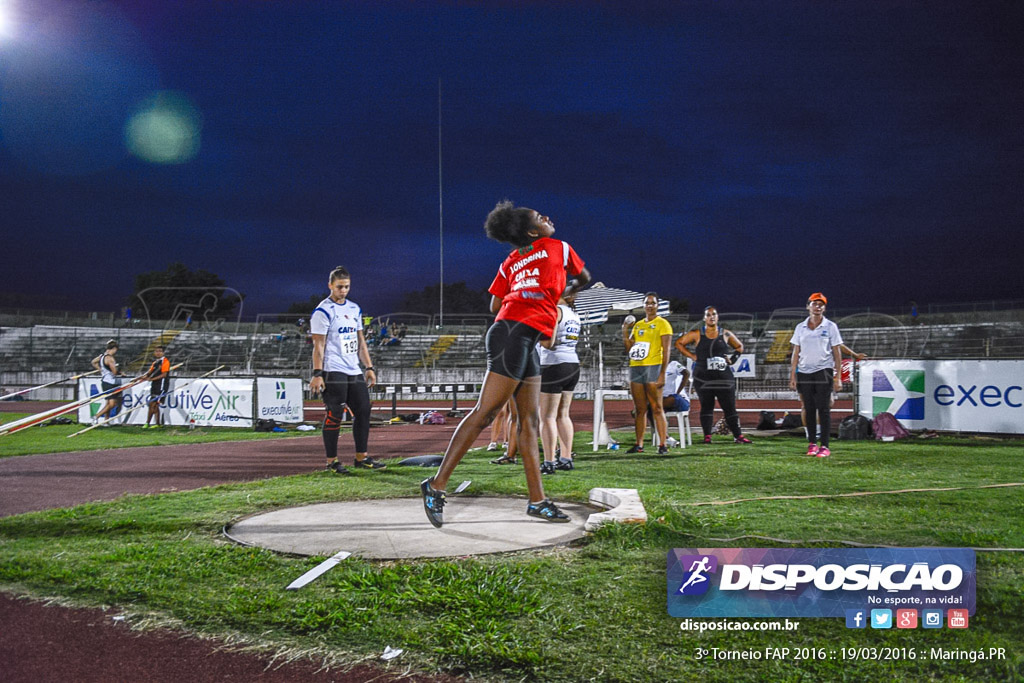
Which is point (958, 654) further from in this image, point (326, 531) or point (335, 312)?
point (335, 312)

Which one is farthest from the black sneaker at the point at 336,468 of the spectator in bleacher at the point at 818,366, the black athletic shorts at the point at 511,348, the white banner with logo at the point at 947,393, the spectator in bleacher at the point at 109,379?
the spectator in bleacher at the point at 109,379

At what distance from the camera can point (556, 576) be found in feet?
10.2

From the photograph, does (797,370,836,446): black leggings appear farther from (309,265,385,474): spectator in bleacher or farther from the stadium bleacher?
the stadium bleacher

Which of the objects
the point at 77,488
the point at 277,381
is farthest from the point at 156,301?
the point at 77,488

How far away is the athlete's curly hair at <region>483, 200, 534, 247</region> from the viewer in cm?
427

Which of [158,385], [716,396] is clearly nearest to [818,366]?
[716,396]

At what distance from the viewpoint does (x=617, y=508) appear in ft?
13.8

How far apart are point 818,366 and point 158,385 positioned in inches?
543

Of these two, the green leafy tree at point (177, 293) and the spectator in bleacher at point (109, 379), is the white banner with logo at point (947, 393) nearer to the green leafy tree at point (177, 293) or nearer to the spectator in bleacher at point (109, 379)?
the spectator in bleacher at point (109, 379)

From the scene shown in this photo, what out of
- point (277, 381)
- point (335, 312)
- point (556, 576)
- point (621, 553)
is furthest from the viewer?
point (277, 381)

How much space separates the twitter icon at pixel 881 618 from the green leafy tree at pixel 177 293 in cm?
5977

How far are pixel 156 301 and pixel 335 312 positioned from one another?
203 ft

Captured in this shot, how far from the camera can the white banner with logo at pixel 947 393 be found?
10.9 m

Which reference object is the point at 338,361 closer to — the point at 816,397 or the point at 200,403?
the point at 816,397
